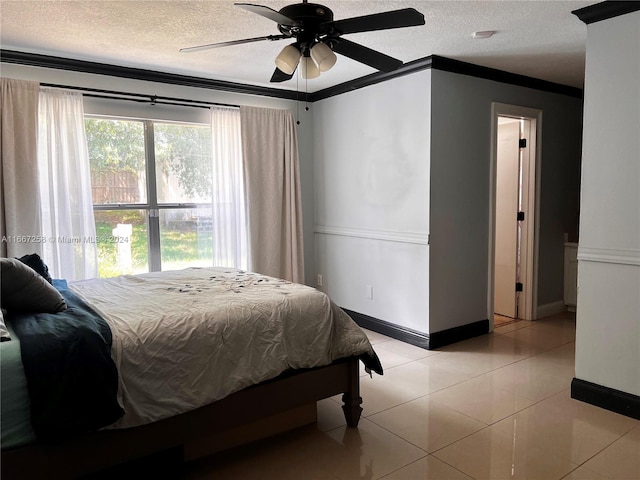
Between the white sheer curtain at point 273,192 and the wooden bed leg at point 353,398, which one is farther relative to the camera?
the white sheer curtain at point 273,192

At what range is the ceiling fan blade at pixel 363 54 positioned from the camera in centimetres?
235

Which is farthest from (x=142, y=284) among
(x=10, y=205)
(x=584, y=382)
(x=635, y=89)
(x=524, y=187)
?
(x=524, y=187)

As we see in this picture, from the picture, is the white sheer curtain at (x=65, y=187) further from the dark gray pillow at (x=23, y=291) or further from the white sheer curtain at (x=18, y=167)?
the dark gray pillow at (x=23, y=291)

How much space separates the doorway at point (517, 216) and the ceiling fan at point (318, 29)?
286 centimetres

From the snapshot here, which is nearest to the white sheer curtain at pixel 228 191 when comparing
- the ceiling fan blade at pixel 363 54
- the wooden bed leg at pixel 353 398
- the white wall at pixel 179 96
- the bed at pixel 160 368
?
the white wall at pixel 179 96

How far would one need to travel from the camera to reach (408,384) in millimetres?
3436

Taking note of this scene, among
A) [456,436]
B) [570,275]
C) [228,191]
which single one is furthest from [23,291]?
[570,275]

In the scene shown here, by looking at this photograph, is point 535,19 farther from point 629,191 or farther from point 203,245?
point 203,245

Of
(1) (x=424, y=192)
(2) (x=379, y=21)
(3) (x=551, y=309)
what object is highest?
(2) (x=379, y=21)

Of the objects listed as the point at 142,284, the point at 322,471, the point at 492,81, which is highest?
the point at 492,81

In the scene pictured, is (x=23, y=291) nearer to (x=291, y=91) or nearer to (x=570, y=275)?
(x=291, y=91)

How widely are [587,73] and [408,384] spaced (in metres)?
2.36

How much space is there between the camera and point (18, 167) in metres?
3.67

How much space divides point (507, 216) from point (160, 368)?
411cm
